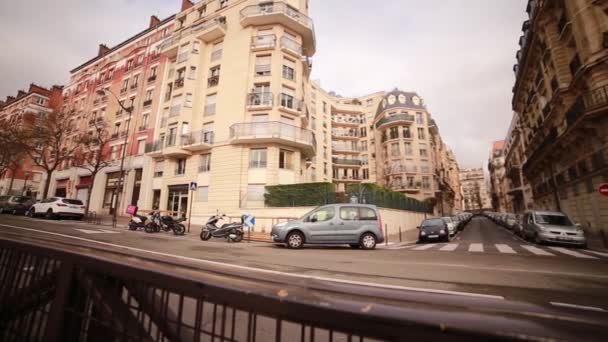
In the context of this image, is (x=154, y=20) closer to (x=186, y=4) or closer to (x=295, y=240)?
(x=186, y=4)

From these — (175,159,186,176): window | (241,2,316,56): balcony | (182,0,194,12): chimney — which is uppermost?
(182,0,194,12): chimney

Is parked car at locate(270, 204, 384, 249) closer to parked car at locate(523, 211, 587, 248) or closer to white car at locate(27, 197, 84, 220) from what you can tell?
parked car at locate(523, 211, 587, 248)

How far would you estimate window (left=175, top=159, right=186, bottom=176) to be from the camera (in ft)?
78.4

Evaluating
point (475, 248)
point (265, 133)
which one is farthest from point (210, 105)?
point (475, 248)

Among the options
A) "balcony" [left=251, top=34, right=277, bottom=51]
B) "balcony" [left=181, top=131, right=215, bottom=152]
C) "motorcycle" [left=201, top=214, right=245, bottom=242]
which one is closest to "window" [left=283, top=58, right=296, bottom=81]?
"balcony" [left=251, top=34, right=277, bottom=51]

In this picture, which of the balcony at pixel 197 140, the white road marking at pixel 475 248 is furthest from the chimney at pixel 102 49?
the white road marking at pixel 475 248

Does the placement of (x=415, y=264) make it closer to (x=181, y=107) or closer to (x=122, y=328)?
(x=122, y=328)

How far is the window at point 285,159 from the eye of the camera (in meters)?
21.3

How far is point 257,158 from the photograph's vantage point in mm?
20891

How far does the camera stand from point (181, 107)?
951 inches

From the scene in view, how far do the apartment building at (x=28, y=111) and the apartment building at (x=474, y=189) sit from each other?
507 feet

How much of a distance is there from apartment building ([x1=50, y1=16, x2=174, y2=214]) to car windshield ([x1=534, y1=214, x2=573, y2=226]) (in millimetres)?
30306

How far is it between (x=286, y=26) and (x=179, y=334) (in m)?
27.0

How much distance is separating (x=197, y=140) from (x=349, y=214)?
1711cm
